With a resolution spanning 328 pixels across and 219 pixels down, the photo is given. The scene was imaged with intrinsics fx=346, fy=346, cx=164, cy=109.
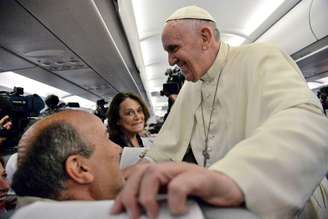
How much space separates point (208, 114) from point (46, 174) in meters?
1.02

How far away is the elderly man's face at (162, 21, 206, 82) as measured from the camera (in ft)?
6.20

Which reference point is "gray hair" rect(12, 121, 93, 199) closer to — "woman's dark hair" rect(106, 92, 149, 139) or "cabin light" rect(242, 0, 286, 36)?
"woman's dark hair" rect(106, 92, 149, 139)

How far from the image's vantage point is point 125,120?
3.75m

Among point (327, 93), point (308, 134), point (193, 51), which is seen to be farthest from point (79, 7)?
point (327, 93)

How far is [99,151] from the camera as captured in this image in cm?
125

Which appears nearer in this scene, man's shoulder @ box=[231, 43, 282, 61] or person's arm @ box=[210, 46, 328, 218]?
person's arm @ box=[210, 46, 328, 218]

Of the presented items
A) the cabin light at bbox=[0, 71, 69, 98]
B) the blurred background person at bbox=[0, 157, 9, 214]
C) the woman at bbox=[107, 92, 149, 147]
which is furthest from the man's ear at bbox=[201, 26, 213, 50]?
the cabin light at bbox=[0, 71, 69, 98]

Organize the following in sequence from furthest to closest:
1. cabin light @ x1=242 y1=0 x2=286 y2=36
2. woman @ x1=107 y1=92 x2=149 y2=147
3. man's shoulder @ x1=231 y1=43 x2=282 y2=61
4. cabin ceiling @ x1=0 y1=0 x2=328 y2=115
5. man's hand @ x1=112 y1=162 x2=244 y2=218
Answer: cabin light @ x1=242 y1=0 x2=286 y2=36 < woman @ x1=107 y1=92 x2=149 y2=147 < cabin ceiling @ x1=0 y1=0 x2=328 y2=115 < man's shoulder @ x1=231 y1=43 x2=282 y2=61 < man's hand @ x1=112 y1=162 x2=244 y2=218

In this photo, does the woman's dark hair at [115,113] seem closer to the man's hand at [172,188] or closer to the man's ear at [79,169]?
the man's ear at [79,169]

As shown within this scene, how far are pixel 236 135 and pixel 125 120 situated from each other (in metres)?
2.28

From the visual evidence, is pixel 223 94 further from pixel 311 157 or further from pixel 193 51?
pixel 311 157

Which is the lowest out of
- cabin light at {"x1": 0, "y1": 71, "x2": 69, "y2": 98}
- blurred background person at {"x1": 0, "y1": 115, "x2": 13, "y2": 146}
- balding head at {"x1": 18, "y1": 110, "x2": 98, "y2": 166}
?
blurred background person at {"x1": 0, "y1": 115, "x2": 13, "y2": 146}

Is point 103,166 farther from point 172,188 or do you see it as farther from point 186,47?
point 186,47

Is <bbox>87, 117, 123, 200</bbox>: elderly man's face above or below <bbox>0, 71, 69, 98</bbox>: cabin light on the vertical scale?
below
